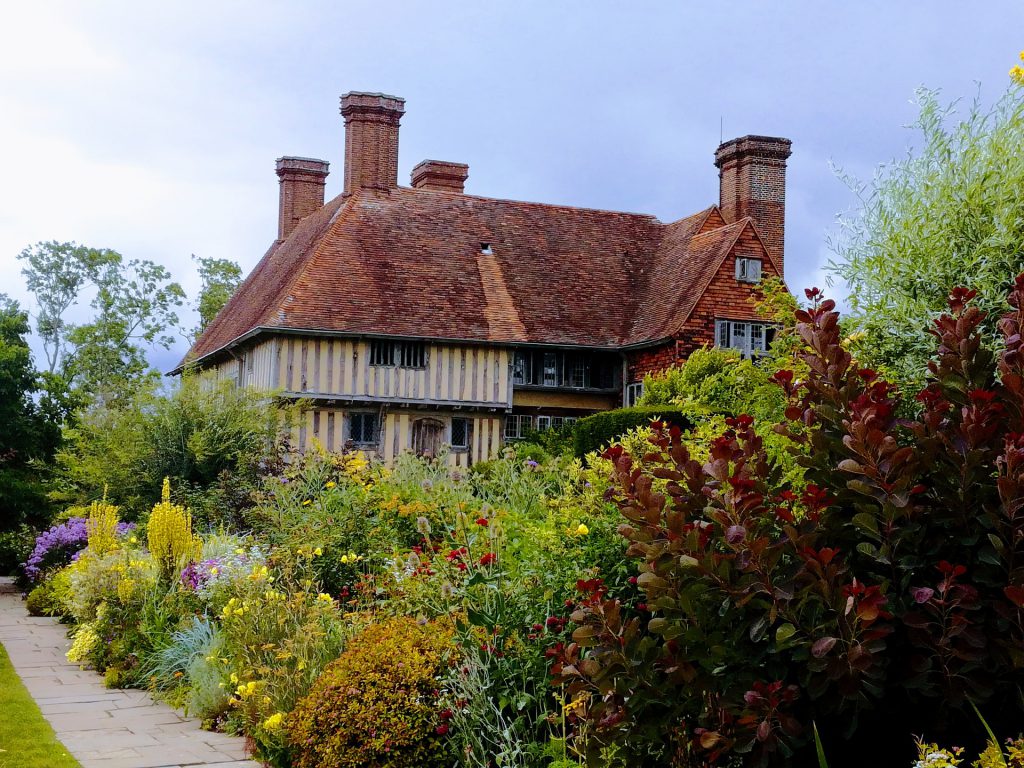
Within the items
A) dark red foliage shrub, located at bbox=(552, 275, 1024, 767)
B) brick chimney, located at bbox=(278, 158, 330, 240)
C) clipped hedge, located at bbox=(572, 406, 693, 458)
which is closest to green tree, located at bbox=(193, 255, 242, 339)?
brick chimney, located at bbox=(278, 158, 330, 240)

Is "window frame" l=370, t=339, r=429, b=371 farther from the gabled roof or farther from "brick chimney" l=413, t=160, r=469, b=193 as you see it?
"brick chimney" l=413, t=160, r=469, b=193

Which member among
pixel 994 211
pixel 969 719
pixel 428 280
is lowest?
pixel 969 719

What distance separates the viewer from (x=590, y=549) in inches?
225

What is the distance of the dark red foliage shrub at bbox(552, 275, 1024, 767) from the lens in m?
3.64

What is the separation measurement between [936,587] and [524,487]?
6163mm

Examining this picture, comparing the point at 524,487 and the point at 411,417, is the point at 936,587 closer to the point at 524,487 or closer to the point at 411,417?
the point at 524,487

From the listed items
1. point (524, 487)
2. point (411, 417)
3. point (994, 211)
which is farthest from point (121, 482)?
point (994, 211)

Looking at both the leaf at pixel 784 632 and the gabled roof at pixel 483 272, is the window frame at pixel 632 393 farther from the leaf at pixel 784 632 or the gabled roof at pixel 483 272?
the leaf at pixel 784 632

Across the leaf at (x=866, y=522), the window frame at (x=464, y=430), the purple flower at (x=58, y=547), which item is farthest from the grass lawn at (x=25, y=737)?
the window frame at (x=464, y=430)

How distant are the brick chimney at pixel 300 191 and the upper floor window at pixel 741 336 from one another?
13.7 metres

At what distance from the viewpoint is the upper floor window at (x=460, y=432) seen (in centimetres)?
2566

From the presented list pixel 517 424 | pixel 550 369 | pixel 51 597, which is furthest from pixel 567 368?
pixel 51 597

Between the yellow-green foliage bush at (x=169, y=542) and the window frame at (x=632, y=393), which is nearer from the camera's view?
the yellow-green foliage bush at (x=169, y=542)

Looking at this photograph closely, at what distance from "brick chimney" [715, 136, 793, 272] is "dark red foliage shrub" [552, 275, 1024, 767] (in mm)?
24587
